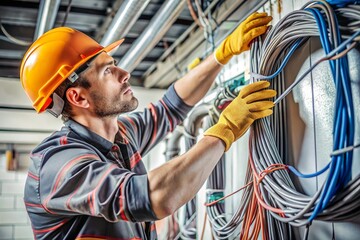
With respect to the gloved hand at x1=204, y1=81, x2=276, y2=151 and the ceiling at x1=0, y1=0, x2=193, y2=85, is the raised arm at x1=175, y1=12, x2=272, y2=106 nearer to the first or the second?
the gloved hand at x1=204, y1=81, x2=276, y2=151

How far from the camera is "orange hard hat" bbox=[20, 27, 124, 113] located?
166 centimetres

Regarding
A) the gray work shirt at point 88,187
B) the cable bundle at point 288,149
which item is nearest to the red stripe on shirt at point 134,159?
the gray work shirt at point 88,187

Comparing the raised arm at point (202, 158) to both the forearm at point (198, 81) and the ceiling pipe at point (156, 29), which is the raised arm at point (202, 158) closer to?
the forearm at point (198, 81)

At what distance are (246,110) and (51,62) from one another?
825 millimetres

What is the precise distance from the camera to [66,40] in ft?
5.60

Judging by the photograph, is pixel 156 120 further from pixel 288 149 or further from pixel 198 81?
pixel 288 149

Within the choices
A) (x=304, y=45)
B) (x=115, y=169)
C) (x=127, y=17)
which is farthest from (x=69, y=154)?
(x=127, y=17)

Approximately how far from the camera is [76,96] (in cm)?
169

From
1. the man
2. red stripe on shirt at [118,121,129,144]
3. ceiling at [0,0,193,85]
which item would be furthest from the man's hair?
ceiling at [0,0,193,85]

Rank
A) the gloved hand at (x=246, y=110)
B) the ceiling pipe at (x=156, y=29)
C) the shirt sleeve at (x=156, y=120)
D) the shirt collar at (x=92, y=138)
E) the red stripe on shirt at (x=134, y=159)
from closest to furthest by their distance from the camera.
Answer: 1. the gloved hand at (x=246, y=110)
2. the shirt collar at (x=92, y=138)
3. the red stripe on shirt at (x=134, y=159)
4. the shirt sleeve at (x=156, y=120)
5. the ceiling pipe at (x=156, y=29)

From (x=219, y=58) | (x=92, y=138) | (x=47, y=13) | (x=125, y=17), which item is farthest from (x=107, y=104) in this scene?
(x=47, y=13)

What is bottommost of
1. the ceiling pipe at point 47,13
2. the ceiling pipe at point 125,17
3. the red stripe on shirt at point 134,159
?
the red stripe on shirt at point 134,159

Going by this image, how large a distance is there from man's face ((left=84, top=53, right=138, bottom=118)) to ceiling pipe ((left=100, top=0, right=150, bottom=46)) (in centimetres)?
48

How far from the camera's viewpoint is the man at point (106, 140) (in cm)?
124
